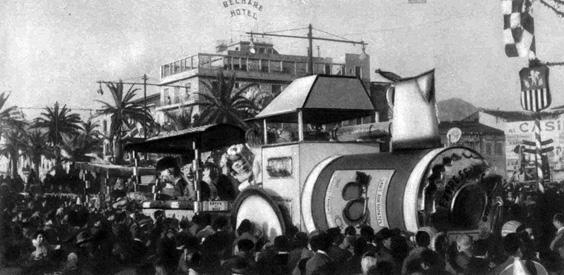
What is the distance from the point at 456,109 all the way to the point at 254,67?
2125 cm

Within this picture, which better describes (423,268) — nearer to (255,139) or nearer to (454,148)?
(454,148)

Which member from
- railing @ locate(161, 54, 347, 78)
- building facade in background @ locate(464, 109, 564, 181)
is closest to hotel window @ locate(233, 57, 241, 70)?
railing @ locate(161, 54, 347, 78)

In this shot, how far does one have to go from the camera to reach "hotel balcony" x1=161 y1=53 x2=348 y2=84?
61594mm

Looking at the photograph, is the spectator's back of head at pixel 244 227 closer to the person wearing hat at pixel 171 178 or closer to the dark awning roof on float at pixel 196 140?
the dark awning roof on float at pixel 196 140

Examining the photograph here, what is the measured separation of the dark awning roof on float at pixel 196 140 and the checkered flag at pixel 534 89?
18.3 ft

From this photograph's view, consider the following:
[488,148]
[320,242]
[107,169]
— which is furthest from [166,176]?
[488,148]

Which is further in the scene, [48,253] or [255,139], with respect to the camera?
[255,139]

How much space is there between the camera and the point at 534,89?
12922 mm

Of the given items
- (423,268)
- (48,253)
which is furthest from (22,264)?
(423,268)

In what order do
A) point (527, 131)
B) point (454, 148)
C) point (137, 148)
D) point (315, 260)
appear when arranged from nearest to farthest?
point (315, 260) → point (454, 148) → point (137, 148) → point (527, 131)

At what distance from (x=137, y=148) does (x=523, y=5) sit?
8.86 meters

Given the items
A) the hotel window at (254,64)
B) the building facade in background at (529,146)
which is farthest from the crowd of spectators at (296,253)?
the hotel window at (254,64)

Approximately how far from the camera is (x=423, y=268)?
635cm

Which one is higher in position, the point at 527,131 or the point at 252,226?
the point at 527,131
